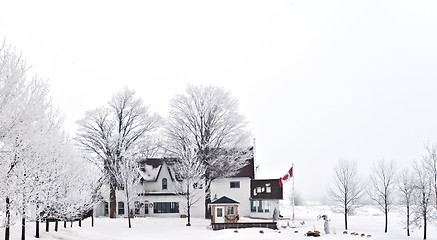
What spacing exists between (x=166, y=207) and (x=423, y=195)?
2793cm

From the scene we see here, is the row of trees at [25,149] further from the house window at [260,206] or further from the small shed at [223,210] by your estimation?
the house window at [260,206]

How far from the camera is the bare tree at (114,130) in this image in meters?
40.8

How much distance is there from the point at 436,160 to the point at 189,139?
71.1 feet

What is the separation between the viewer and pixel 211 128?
40.2 m

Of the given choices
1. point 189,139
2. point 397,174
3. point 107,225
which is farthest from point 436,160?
point 107,225

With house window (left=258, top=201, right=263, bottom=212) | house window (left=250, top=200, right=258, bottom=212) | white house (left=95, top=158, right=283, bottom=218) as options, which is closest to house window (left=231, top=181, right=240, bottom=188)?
white house (left=95, top=158, right=283, bottom=218)

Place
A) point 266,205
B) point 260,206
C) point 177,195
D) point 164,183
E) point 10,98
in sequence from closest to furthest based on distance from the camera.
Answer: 1. point 10,98
2. point 177,195
3. point 164,183
4. point 266,205
5. point 260,206

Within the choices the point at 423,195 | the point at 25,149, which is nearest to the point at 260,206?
the point at 423,195

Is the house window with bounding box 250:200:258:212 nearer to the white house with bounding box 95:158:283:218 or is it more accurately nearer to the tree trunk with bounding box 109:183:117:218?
the white house with bounding box 95:158:283:218

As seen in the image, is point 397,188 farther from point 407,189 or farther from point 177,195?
point 177,195

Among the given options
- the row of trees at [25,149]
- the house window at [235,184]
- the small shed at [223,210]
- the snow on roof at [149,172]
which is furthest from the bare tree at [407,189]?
the snow on roof at [149,172]

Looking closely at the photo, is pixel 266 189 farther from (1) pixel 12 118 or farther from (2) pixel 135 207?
(1) pixel 12 118

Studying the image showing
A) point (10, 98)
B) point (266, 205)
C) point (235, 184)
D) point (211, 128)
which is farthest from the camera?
point (235, 184)

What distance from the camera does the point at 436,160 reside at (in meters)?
28.0
